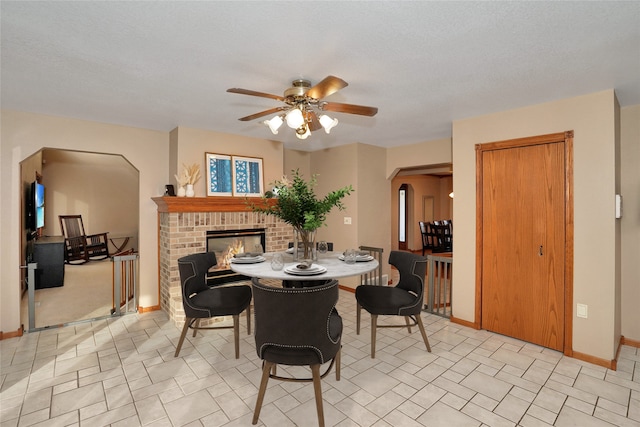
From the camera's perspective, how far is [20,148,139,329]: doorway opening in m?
5.05

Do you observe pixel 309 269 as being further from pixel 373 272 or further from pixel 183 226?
pixel 373 272

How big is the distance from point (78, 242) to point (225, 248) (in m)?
5.11

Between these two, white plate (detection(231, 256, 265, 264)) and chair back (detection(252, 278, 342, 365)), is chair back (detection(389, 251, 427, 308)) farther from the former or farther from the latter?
white plate (detection(231, 256, 265, 264))

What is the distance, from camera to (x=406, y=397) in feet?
7.26

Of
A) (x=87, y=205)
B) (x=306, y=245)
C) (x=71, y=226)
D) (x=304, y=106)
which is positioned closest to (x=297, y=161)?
(x=306, y=245)

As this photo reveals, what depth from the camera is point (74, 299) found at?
14.7 ft

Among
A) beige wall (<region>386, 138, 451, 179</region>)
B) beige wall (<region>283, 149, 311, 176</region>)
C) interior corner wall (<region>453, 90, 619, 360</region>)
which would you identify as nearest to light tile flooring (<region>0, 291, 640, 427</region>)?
interior corner wall (<region>453, 90, 619, 360</region>)

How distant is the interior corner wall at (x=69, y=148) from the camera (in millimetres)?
3230

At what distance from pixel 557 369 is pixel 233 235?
3.73 metres

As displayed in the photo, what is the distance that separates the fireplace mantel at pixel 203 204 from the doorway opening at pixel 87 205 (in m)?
1.96

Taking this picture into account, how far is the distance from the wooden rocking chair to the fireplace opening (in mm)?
4857

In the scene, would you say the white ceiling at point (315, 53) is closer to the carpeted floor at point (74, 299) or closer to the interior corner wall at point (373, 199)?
the interior corner wall at point (373, 199)

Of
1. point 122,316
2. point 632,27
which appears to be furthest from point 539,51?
point 122,316

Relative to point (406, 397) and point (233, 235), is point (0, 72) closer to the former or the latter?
point (233, 235)
